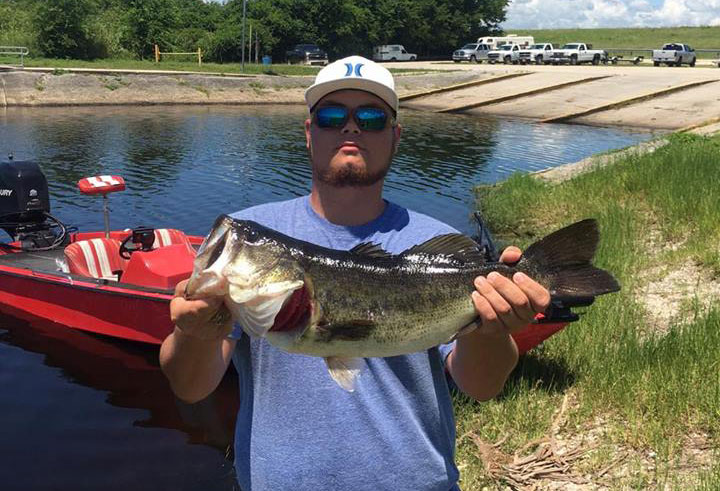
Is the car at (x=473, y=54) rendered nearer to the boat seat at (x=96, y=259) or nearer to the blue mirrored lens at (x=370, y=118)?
the boat seat at (x=96, y=259)

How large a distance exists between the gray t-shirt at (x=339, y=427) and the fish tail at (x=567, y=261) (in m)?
0.64

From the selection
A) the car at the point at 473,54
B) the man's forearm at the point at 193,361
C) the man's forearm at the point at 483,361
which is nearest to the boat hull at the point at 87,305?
the man's forearm at the point at 193,361

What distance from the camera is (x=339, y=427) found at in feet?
9.28

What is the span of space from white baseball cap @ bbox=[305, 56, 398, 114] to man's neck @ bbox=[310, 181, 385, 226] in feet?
1.49

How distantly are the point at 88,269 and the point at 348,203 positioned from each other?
28.1ft

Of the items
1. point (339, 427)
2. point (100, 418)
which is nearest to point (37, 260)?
point (100, 418)

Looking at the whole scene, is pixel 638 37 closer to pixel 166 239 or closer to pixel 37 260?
pixel 166 239

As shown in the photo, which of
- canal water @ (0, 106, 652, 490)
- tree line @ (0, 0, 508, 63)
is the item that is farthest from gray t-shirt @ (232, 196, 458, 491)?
tree line @ (0, 0, 508, 63)

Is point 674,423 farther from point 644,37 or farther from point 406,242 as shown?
point 644,37

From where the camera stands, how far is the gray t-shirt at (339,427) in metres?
2.82

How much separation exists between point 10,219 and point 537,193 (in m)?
11.7

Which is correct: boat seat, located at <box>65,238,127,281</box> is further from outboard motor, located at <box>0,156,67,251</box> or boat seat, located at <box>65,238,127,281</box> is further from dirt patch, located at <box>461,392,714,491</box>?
dirt patch, located at <box>461,392,714,491</box>

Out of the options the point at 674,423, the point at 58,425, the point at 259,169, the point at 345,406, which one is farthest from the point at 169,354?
the point at 259,169

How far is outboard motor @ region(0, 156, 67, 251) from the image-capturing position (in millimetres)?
11586
